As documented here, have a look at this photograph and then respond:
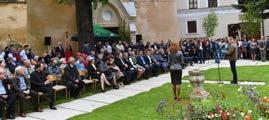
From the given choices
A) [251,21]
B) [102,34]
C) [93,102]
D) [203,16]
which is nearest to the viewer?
[93,102]

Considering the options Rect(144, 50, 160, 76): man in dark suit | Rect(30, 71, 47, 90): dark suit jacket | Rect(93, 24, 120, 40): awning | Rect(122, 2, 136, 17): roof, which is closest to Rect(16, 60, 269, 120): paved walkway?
Rect(30, 71, 47, 90): dark suit jacket

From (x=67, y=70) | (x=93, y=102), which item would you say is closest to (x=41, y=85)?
(x=93, y=102)

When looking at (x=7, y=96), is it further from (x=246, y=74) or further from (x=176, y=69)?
(x=246, y=74)

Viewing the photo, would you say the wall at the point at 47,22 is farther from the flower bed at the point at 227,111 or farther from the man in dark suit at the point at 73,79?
the flower bed at the point at 227,111

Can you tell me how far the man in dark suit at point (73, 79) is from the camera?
16.5 metres

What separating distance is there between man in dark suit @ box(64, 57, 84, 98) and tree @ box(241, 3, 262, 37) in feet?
78.4

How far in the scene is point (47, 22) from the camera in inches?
1165

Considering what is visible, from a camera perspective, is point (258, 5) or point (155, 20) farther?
point (258, 5)

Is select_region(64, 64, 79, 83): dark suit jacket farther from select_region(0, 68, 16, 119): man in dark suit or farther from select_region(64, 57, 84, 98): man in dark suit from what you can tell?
select_region(0, 68, 16, 119): man in dark suit

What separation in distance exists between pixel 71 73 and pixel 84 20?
249 inches

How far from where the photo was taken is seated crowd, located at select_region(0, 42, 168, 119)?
13859mm

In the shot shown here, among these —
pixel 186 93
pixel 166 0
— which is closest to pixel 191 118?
pixel 186 93

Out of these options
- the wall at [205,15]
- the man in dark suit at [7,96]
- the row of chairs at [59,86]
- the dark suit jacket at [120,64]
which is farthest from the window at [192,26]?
the man in dark suit at [7,96]

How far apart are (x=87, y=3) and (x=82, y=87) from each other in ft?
21.2
